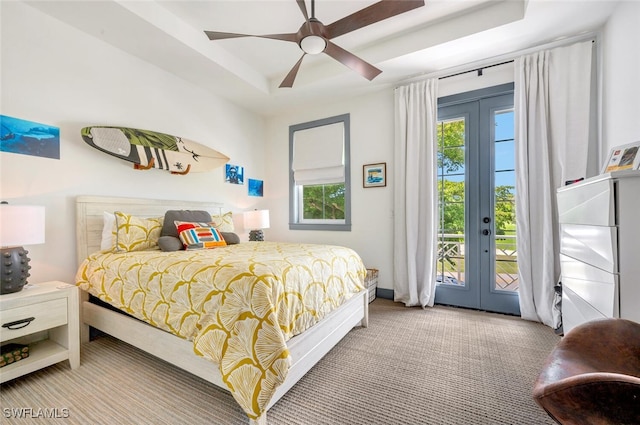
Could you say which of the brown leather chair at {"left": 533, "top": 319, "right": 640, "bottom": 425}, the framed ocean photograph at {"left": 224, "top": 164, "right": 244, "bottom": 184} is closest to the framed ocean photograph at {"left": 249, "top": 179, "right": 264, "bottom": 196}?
the framed ocean photograph at {"left": 224, "top": 164, "right": 244, "bottom": 184}

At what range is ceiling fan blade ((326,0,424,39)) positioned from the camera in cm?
167

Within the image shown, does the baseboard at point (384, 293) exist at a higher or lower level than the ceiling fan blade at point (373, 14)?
lower

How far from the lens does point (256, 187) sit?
4.30m

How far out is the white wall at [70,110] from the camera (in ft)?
6.65

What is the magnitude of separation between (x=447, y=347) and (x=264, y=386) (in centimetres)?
163

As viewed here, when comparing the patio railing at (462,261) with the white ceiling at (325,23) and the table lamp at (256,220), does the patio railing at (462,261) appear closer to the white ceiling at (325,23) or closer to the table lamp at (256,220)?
the white ceiling at (325,23)

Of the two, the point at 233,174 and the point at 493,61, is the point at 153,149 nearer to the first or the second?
the point at 233,174

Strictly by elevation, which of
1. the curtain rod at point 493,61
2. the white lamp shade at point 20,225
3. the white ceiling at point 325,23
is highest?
the white ceiling at point 325,23

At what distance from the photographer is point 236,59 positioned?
3.13 meters

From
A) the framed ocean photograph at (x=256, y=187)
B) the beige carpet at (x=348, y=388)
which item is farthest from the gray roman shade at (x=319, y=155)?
the beige carpet at (x=348, y=388)

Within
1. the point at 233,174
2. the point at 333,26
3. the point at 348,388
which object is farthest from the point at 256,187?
the point at 348,388

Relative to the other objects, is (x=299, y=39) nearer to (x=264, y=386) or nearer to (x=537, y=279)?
(x=264, y=386)

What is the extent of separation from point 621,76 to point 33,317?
4.59 metres

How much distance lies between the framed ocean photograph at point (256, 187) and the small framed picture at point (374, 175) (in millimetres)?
1796
